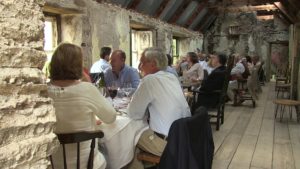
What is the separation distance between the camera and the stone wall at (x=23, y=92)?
2.68 ft

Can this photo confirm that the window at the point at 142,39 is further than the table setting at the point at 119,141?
Yes

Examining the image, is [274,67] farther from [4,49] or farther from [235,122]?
[4,49]

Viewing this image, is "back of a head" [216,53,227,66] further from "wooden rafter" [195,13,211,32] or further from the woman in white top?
"wooden rafter" [195,13,211,32]

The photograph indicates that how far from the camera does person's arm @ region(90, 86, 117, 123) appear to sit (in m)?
1.76

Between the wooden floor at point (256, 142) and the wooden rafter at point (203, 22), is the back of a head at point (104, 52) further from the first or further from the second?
the wooden rafter at point (203, 22)

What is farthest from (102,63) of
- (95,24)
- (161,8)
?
(161,8)

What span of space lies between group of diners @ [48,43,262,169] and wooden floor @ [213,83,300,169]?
1095 millimetres

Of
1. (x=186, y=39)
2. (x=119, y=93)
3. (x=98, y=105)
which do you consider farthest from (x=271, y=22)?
(x=98, y=105)

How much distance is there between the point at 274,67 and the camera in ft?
43.0

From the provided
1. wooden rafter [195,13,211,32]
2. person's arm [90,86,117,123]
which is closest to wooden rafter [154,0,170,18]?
wooden rafter [195,13,211,32]

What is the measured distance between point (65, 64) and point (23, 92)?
0.96 metres

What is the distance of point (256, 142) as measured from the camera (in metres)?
3.95

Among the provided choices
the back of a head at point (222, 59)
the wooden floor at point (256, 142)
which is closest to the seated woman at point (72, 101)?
the wooden floor at point (256, 142)

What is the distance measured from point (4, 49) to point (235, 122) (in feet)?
15.5
